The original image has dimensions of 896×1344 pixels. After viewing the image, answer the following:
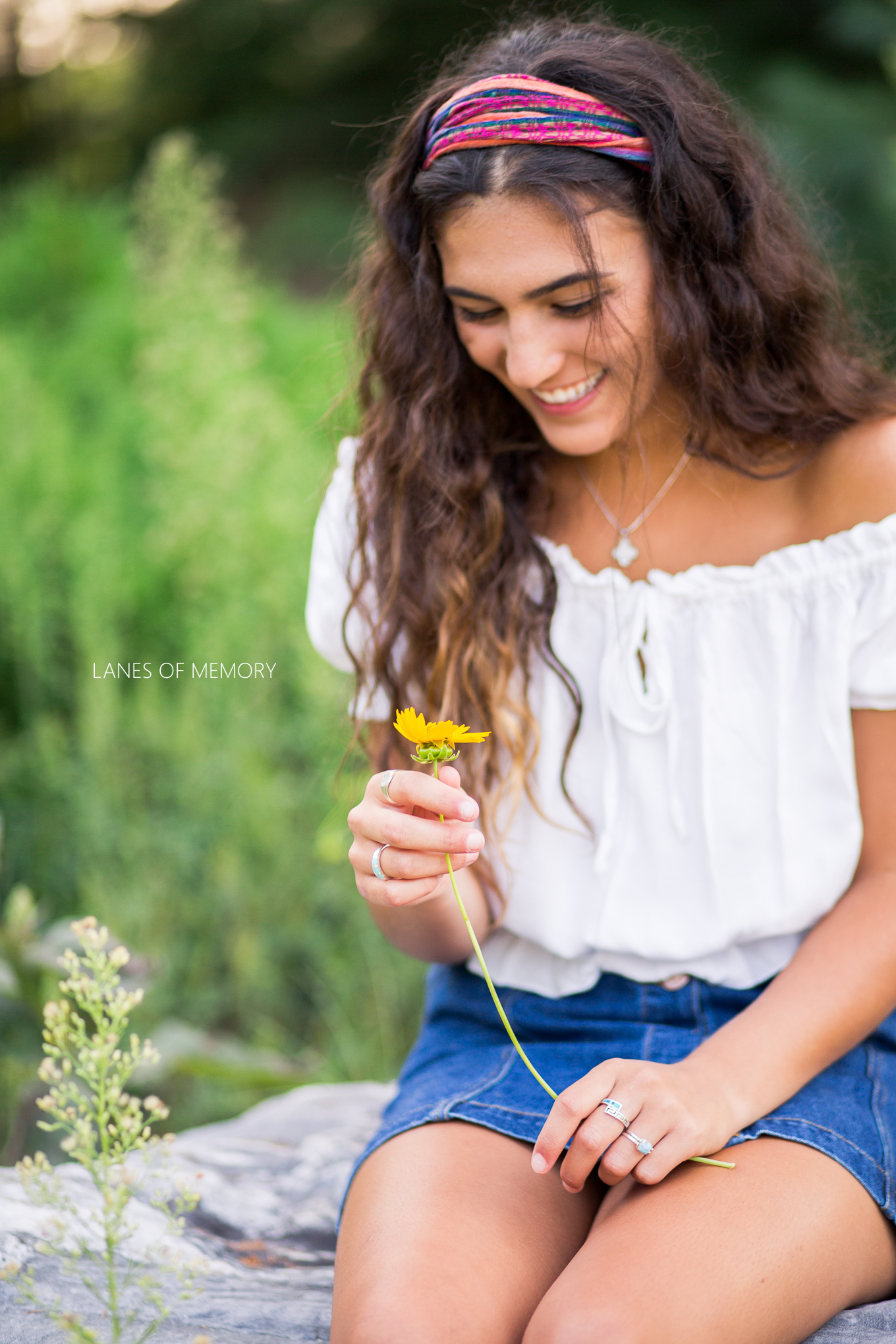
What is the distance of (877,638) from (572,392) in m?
0.44

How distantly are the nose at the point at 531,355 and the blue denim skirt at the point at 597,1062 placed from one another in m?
0.69

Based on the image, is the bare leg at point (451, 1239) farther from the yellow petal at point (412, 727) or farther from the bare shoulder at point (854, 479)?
the bare shoulder at point (854, 479)

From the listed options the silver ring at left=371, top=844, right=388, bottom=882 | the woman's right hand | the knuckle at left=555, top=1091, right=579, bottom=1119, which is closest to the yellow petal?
the woman's right hand

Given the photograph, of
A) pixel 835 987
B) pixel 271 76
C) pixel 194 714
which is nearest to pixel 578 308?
pixel 835 987

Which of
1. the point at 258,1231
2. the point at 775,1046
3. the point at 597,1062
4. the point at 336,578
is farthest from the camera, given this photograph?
the point at 336,578

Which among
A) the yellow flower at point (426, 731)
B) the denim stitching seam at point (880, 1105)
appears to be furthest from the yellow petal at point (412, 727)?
the denim stitching seam at point (880, 1105)

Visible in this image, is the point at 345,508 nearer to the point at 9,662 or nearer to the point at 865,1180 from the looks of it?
the point at 865,1180

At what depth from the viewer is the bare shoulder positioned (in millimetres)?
1254

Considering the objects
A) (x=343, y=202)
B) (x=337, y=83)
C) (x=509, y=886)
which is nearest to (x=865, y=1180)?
(x=509, y=886)

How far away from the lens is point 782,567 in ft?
4.21

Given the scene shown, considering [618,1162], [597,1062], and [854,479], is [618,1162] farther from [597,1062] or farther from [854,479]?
[854,479]

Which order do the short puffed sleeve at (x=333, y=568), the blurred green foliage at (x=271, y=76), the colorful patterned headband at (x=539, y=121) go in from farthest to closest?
the blurred green foliage at (x=271, y=76) → the short puffed sleeve at (x=333, y=568) → the colorful patterned headband at (x=539, y=121)

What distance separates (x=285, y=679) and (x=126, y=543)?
0.61 meters

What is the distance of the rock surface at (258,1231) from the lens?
1078 millimetres
